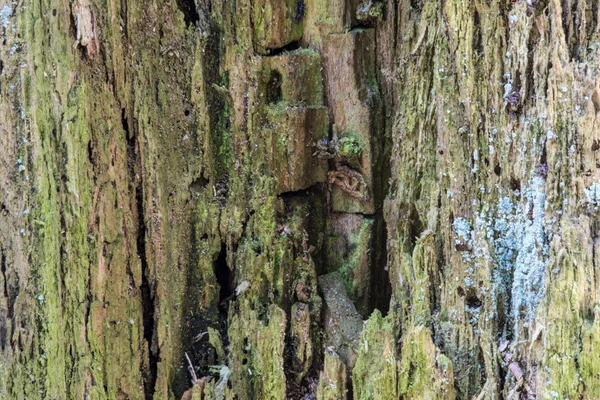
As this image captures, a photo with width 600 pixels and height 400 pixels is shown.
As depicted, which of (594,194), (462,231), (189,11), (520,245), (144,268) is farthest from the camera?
(189,11)

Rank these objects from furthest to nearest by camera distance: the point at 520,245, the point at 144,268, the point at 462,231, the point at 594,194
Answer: the point at 144,268 → the point at 462,231 → the point at 520,245 → the point at 594,194

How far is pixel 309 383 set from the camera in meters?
2.63

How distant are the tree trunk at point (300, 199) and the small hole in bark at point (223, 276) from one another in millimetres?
13

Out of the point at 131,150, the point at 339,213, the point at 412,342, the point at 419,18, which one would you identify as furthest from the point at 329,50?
the point at 412,342

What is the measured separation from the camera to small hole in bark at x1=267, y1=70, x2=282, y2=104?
2.77 meters

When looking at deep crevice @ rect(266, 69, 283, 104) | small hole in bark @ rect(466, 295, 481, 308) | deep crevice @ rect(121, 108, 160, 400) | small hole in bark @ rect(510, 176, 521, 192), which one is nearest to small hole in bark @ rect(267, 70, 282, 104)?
deep crevice @ rect(266, 69, 283, 104)

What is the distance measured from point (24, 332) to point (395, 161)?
190cm

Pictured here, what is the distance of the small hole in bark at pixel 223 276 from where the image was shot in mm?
2779

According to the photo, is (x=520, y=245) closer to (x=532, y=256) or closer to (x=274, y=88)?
(x=532, y=256)

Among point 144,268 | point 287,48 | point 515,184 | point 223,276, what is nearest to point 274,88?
point 287,48

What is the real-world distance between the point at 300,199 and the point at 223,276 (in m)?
0.55

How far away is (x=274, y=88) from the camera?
2787 mm

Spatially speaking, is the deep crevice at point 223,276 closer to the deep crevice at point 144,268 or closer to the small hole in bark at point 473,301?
the deep crevice at point 144,268

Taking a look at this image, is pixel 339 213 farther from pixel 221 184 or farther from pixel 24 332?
pixel 24 332
